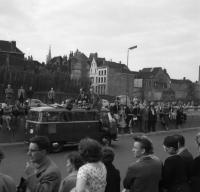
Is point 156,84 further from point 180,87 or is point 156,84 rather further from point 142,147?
point 142,147

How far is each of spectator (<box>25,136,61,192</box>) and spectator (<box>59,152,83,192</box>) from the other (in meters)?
0.11

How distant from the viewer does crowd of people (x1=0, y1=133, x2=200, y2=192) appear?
4.36 meters

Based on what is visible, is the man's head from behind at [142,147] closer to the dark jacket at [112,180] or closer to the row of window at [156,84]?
the dark jacket at [112,180]

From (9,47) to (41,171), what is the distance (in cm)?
9843

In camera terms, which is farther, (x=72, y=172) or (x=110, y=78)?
(x=110, y=78)

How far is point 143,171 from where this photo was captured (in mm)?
5074

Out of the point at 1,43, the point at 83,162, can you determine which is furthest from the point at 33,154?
the point at 1,43

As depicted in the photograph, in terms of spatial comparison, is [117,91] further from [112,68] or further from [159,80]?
[159,80]

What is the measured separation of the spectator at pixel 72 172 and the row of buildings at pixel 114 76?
9748 centimetres

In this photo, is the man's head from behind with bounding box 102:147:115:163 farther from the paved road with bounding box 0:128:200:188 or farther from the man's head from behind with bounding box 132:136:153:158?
the paved road with bounding box 0:128:200:188

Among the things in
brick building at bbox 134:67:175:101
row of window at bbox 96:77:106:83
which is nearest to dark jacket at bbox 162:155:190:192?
row of window at bbox 96:77:106:83

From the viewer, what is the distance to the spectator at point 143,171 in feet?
16.6

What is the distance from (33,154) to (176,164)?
1.93m

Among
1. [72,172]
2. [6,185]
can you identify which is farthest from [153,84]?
[6,185]
